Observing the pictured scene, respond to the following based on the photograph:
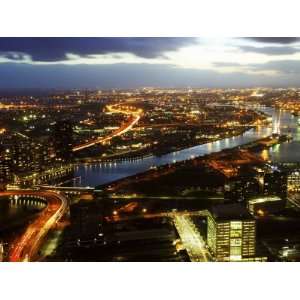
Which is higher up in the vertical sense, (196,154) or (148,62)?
(148,62)

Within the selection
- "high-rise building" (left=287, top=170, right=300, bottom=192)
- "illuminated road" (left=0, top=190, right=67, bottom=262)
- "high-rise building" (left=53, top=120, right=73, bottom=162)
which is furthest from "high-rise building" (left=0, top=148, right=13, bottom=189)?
"high-rise building" (left=287, top=170, right=300, bottom=192)

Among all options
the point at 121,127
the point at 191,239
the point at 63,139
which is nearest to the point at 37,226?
the point at 63,139

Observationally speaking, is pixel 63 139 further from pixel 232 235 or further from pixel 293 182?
pixel 293 182

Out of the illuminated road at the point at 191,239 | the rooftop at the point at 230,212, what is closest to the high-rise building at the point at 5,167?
the illuminated road at the point at 191,239

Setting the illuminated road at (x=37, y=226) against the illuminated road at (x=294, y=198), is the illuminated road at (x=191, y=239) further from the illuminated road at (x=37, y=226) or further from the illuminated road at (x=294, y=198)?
the illuminated road at (x=37, y=226)
